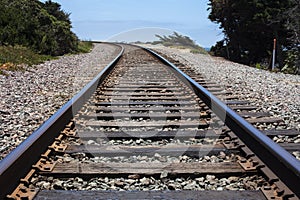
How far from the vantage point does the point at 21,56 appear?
453 inches

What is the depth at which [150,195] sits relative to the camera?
7.64 feet

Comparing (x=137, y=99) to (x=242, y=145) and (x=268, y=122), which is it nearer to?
(x=268, y=122)

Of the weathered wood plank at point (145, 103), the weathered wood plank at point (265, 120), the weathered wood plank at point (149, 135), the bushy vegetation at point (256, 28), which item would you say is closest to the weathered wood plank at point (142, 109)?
the weathered wood plank at point (145, 103)

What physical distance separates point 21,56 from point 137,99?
7.02 m

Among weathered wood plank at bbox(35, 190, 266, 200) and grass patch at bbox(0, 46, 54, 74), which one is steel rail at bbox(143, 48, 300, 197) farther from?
grass patch at bbox(0, 46, 54, 74)

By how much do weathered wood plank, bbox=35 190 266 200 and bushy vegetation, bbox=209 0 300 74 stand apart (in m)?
13.9

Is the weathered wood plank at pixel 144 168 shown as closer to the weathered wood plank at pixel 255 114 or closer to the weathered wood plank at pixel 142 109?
the weathered wood plank at pixel 255 114

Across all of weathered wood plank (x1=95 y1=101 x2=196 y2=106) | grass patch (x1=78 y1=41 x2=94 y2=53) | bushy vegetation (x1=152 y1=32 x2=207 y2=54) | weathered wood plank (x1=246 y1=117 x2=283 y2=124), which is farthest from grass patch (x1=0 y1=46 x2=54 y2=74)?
bushy vegetation (x1=152 y1=32 x2=207 y2=54)

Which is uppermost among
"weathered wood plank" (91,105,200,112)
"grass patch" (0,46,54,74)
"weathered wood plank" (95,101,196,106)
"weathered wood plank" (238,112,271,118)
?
"grass patch" (0,46,54,74)

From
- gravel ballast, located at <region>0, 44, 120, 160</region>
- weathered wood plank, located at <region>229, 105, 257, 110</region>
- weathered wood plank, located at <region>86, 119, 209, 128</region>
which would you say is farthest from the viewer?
weathered wood plank, located at <region>229, 105, 257, 110</region>

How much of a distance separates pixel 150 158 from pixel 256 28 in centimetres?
1879

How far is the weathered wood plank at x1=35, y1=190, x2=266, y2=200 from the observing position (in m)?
2.29

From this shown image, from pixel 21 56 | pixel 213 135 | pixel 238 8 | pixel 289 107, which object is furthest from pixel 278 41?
pixel 213 135

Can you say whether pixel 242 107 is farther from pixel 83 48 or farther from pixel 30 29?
pixel 83 48
